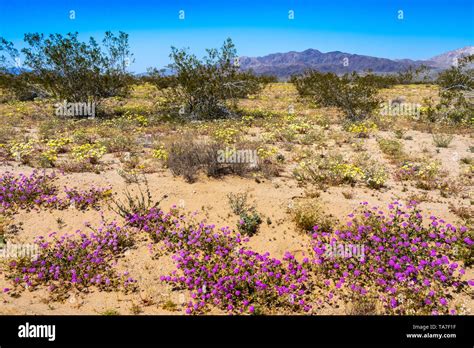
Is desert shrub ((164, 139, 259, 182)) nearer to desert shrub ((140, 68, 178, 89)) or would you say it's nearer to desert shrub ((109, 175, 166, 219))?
desert shrub ((109, 175, 166, 219))

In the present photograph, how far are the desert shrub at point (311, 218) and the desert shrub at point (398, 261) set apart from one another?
0.19 meters

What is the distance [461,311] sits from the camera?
15.1ft

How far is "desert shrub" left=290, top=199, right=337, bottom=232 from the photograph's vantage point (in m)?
6.54

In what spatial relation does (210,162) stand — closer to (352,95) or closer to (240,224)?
(240,224)

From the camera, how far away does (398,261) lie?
5.56m

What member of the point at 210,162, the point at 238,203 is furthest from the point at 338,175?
the point at 210,162

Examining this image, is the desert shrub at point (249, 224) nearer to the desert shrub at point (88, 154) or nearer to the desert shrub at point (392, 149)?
the desert shrub at point (88, 154)

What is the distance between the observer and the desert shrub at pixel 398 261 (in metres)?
4.93

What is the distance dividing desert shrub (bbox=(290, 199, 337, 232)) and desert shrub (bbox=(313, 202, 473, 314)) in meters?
0.19

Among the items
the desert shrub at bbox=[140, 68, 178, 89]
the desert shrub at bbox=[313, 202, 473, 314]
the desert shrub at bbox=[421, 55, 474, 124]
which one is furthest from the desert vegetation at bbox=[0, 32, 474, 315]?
the desert shrub at bbox=[140, 68, 178, 89]

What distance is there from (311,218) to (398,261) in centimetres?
175

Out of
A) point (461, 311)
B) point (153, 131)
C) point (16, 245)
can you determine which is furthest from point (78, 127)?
point (461, 311)
